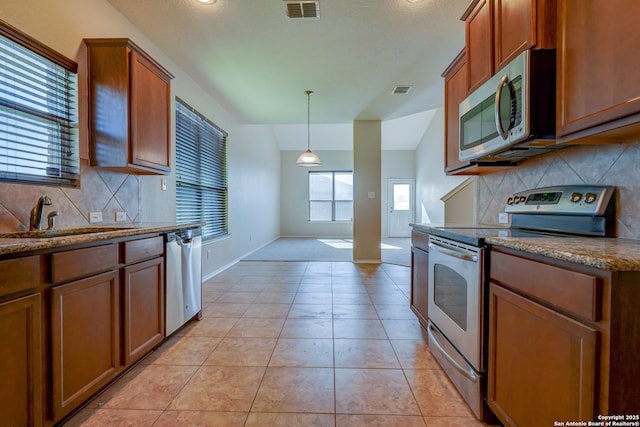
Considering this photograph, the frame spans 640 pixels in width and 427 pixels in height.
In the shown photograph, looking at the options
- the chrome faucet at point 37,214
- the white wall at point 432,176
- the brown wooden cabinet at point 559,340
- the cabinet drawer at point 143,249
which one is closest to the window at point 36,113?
the chrome faucet at point 37,214

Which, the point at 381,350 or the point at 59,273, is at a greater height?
the point at 59,273

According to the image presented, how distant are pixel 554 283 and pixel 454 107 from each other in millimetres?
1802

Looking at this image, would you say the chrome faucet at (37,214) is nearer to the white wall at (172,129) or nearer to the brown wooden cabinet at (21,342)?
Result: the white wall at (172,129)

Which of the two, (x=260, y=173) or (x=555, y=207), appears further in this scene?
(x=260, y=173)

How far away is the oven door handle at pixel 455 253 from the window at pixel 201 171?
291 centimetres

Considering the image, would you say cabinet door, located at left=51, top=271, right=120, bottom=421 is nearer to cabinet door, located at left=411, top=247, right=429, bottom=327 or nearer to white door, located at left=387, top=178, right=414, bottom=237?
cabinet door, located at left=411, top=247, right=429, bottom=327

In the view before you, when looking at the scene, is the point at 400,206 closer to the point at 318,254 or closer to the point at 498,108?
the point at 318,254

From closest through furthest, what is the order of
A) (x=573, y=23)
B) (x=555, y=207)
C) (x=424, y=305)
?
1. (x=573, y=23)
2. (x=555, y=207)
3. (x=424, y=305)

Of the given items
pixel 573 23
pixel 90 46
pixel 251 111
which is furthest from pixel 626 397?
pixel 251 111

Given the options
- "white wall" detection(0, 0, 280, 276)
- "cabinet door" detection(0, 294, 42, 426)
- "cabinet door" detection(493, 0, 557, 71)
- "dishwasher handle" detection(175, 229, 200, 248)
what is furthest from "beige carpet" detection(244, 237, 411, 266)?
"cabinet door" detection(0, 294, 42, 426)

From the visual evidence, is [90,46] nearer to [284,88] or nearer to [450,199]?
[284,88]

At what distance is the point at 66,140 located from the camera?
1.91 m

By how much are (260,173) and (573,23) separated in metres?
6.37

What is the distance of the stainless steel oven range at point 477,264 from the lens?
1.33m
